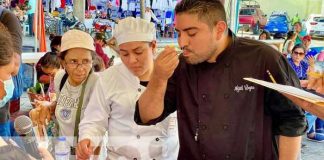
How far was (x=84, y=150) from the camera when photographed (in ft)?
5.82

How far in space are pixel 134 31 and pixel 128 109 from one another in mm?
401

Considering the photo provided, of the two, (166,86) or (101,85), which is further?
(101,85)

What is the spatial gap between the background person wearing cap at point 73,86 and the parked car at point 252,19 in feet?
41.8

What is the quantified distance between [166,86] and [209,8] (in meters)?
0.39

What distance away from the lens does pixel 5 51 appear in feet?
4.66

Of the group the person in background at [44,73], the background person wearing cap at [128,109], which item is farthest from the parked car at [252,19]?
the background person wearing cap at [128,109]

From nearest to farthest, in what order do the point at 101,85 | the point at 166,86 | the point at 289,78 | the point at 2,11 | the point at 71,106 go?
the point at 289,78, the point at 166,86, the point at 101,85, the point at 71,106, the point at 2,11

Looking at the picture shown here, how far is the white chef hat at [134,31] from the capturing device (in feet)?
6.35

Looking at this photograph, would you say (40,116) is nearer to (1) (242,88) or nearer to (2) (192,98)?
(2) (192,98)

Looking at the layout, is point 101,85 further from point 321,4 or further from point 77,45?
point 321,4

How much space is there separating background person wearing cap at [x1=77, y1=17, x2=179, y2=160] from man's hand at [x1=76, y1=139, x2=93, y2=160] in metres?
0.07

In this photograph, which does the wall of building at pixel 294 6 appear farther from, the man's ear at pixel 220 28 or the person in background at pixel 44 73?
the man's ear at pixel 220 28

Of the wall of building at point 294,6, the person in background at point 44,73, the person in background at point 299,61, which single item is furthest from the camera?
the wall of building at point 294,6

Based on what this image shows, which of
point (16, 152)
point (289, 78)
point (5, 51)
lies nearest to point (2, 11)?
point (5, 51)
